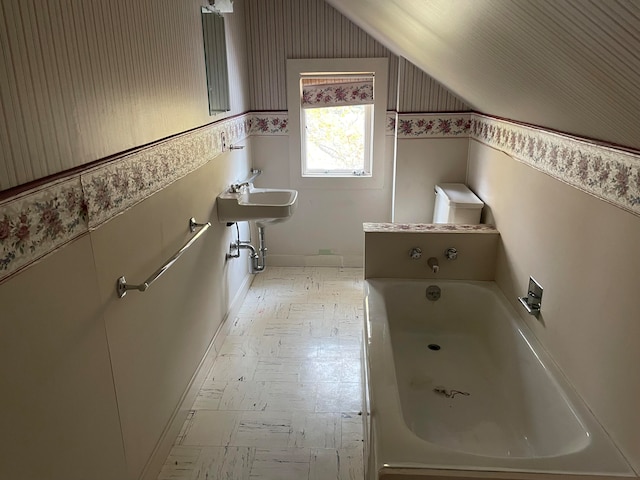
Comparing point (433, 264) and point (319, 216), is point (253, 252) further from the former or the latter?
point (433, 264)

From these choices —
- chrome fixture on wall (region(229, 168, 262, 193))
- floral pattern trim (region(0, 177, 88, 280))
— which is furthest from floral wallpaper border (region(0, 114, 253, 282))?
chrome fixture on wall (region(229, 168, 262, 193))

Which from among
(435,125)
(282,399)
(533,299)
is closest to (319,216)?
(435,125)

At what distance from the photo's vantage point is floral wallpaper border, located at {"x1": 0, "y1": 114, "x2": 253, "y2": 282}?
1.12 meters

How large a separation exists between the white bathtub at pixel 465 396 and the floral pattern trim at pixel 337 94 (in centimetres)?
175

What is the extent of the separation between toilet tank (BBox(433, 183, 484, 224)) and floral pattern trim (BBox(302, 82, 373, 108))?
1073mm

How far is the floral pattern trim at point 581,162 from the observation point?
1402mm

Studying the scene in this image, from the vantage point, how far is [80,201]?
140 cm

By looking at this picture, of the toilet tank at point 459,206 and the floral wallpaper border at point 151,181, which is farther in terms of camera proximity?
the toilet tank at point 459,206

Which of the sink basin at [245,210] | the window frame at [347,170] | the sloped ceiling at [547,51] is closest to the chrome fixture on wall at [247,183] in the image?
the sink basin at [245,210]

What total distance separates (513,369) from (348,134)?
2.41 m

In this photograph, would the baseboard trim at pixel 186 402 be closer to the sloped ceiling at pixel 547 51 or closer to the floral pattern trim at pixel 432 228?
the floral pattern trim at pixel 432 228

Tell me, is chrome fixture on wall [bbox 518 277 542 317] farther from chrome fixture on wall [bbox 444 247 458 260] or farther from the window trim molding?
the window trim molding

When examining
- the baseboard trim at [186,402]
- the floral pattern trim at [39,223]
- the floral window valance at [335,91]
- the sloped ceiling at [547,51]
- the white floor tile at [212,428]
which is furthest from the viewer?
the floral window valance at [335,91]

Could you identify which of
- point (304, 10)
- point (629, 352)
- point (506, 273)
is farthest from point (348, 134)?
point (629, 352)
